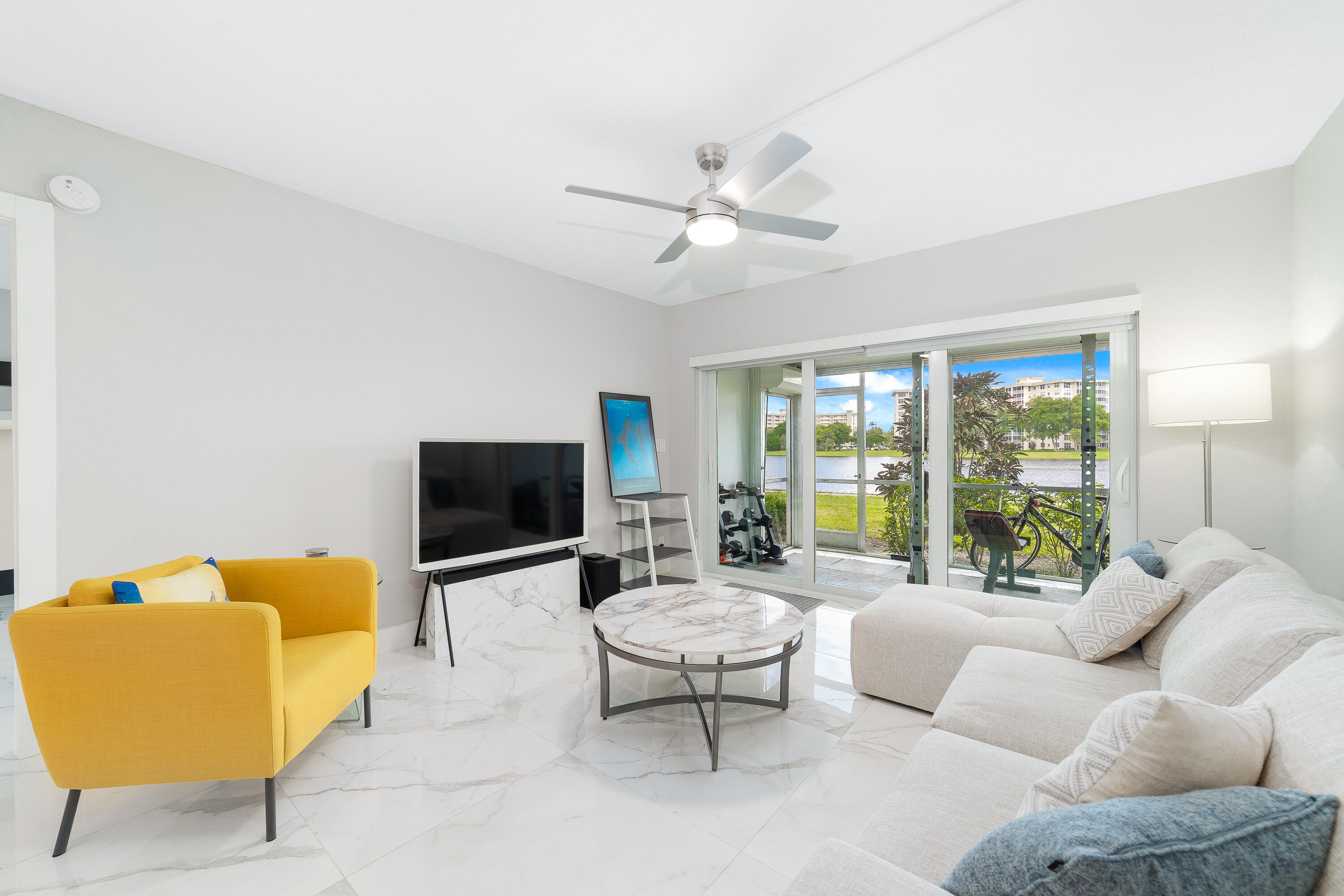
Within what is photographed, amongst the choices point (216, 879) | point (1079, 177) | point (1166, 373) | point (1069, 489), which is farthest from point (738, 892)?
point (1079, 177)

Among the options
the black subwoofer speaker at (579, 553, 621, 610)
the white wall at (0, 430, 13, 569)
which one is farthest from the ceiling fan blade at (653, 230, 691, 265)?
the white wall at (0, 430, 13, 569)

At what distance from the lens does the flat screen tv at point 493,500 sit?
320 centimetres

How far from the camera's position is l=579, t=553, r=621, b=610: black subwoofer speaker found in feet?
13.4

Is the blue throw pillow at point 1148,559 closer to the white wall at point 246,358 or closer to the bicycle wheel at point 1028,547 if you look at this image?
the bicycle wheel at point 1028,547

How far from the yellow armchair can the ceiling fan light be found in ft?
6.52

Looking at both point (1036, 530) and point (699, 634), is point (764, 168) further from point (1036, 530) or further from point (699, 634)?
point (1036, 530)

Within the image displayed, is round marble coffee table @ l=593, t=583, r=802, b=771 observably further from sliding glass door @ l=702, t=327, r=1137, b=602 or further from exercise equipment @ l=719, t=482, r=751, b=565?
exercise equipment @ l=719, t=482, r=751, b=565

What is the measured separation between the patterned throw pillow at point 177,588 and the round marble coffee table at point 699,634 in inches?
54.4

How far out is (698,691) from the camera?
2.69 meters

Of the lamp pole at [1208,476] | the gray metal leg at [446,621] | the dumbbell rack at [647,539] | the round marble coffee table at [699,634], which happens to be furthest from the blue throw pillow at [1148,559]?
the gray metal leg at [446,621]

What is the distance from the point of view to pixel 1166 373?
8.48 ft

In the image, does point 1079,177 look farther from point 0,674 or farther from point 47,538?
point 0,674

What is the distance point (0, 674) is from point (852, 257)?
525 centimetres

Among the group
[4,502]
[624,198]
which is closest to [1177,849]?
[624,198]
